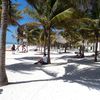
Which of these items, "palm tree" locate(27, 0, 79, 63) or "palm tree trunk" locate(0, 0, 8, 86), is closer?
"palm tree trunk" locate(0, 0, 8, 86)

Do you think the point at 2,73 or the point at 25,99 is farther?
the point at 2,73

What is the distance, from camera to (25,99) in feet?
29.9

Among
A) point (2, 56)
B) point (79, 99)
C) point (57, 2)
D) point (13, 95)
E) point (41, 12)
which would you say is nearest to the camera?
point (79, 99)

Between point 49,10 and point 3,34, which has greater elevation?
point 49,10

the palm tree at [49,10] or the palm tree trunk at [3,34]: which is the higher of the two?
the palm tree at [49,10]

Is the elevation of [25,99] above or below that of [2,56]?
below

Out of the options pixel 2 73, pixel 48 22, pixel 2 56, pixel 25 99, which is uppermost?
pixel 48 22

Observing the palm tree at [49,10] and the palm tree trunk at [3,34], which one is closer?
the palm tree trunk at [3,34]

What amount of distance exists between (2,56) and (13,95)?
2.08 m

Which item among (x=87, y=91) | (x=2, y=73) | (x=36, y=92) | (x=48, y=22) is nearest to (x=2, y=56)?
(x=2, y=73)

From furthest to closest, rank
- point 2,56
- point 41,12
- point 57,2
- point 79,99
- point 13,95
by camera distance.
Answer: point 41,12, point 57,2, point 2,56, point 13,95, point 79,99

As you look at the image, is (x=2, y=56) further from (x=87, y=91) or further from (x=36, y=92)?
(x=87, y=91)

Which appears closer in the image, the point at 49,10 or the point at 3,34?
the point at 3,34

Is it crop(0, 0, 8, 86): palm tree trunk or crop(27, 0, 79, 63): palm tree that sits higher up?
crop(27, 0, 79, 63): palm tree
